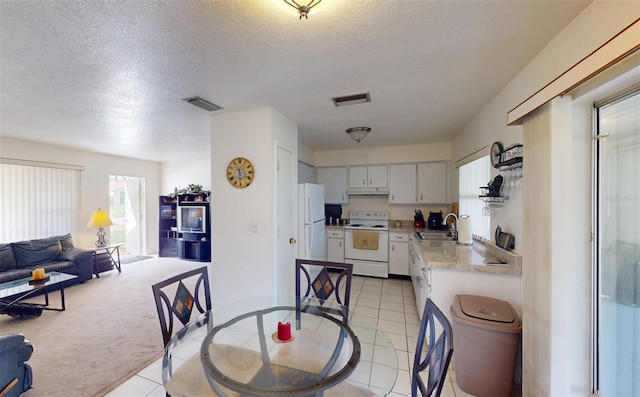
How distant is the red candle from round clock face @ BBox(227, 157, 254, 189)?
1.65 m

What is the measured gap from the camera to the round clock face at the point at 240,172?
2740 mm

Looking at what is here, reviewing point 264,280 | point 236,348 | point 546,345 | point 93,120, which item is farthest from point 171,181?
point 546,345

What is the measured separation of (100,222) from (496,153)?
652cm

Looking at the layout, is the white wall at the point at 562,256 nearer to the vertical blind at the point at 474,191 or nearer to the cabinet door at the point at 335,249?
the vertical blind at the point at 474,191

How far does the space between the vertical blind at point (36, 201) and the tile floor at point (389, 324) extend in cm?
413

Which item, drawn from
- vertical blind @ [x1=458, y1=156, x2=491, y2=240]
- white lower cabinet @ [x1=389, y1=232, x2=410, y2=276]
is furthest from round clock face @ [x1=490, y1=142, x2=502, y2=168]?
white lower cabinet @ [x1=389, y1=232, x2=410, y2=276]

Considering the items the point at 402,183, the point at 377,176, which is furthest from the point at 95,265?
the point at 402,183

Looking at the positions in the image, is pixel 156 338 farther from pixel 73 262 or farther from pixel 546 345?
pixel 546 345

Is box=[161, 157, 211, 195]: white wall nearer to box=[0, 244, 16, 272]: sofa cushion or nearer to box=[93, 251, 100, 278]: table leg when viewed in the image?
box=[93, 251, 100, 278]: table leg

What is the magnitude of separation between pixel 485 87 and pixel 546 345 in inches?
78.9

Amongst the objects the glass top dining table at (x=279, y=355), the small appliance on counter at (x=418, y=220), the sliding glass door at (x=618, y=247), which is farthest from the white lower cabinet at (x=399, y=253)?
the sliding glass door at (x=618, y=247)

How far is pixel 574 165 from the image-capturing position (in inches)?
55.9

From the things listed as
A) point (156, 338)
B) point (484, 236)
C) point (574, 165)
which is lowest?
point (156, 338)

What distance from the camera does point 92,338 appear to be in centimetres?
257
